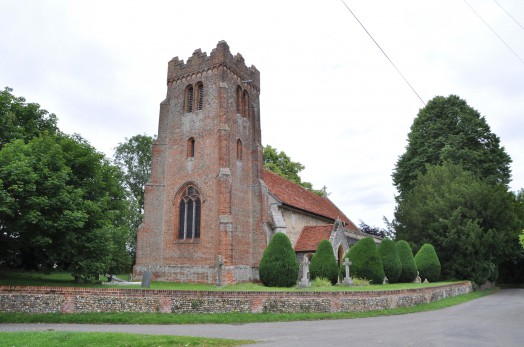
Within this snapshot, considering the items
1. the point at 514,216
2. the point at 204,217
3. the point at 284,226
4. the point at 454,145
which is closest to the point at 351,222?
the point at 454,145

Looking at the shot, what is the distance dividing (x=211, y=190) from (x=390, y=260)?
11665 mm

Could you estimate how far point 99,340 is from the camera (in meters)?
9.40

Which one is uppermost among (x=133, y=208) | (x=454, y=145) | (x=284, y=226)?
(x=454, y=145)

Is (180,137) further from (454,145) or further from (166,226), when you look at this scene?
(454,145)

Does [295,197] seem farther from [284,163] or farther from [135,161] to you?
[135,161]

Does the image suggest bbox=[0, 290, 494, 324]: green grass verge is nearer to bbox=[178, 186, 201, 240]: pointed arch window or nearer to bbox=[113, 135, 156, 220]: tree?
bbox=[178, 186, 201, 240]: pointed arch window

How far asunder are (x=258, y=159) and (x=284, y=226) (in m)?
4.99

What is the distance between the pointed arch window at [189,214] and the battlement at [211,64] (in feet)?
26.9

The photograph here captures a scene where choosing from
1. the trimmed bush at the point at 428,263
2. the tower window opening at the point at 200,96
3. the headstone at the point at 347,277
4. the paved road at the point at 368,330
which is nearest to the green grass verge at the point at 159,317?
the paved road at the point at 368,330

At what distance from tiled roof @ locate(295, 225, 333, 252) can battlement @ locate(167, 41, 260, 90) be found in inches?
456

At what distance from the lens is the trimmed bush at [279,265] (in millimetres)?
20125

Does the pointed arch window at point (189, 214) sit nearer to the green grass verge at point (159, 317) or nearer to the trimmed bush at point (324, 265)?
the trimmed bush at point (324, 265)

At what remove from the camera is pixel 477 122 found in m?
39.5

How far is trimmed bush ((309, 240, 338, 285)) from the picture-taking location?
22.0 metres
